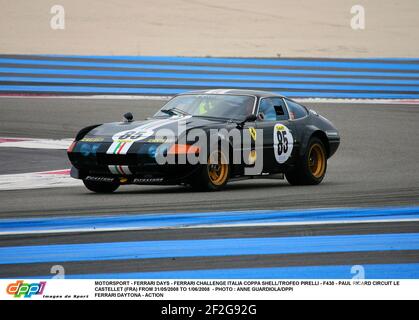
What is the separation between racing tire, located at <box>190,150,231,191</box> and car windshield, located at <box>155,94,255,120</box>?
2.40 feet

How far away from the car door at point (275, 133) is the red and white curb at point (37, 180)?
7.72 ft

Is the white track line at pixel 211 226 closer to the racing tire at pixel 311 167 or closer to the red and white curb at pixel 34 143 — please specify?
the racing tire at pixel 311 167

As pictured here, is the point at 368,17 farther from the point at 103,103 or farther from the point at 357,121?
the point at 103,103

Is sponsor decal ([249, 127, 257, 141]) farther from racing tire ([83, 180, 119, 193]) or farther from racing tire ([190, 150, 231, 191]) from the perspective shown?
racing tire ([83, 180, 119, 193])

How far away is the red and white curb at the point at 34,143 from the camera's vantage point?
15.6m

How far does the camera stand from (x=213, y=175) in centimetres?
1093

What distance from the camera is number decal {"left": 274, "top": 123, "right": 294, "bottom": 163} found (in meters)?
11.7

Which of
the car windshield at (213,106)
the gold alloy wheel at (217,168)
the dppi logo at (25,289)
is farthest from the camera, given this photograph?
the car windshield at (213,106)

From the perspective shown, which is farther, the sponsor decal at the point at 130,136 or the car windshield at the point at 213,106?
the car windshield at the point at 213,106

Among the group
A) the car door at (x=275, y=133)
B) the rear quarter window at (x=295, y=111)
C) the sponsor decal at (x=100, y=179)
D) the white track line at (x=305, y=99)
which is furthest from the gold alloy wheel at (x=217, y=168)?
the white track line at (x=305, y=99)

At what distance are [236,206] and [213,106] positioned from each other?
231 cm

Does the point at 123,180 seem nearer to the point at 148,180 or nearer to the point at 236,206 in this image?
the point at 148,180

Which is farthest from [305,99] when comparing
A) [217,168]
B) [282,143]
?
[217,168]

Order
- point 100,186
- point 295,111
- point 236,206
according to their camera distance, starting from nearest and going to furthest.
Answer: point 236,206
point 100,186
point 295,111
